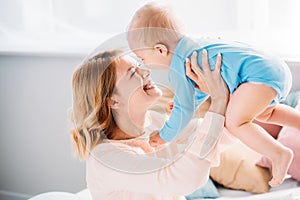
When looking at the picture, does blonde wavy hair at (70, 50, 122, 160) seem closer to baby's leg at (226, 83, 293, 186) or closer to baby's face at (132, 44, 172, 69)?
baby's face at (132, 44, 172, 69)

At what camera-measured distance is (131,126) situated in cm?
78

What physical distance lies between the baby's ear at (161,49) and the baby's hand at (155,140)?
14cm

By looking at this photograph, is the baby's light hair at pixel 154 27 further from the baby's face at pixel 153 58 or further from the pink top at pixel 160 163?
the pink top at pixel 160 163

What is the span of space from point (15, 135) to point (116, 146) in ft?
5.36

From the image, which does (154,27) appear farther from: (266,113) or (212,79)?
(266,113)

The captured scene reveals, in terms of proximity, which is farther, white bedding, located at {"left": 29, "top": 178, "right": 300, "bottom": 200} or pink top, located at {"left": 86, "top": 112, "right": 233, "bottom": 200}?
white bedding, located at {"left": 29, "top": 178, "right": 300, "bottom": 200}

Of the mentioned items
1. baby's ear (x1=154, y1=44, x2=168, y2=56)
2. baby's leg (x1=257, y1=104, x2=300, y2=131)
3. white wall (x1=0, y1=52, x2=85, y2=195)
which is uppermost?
baby's ear (x1=154, y1=44, x2=168, y2=56)

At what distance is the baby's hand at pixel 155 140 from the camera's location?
30.7 inches

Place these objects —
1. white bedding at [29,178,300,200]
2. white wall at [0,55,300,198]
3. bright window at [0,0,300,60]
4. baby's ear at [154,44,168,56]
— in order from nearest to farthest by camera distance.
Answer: baby's ear at [154,44,168,56], white bedding at [29,178,300,200], bright window at [0,0,300,60], white wall at [0,55,300,198]

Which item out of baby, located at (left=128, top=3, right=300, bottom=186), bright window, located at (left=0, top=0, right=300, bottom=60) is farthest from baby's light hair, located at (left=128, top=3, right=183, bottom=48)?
bright window, located at (left=0, top=0, right=300, bottom=60)

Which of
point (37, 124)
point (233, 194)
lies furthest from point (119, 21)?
point (233, 194)

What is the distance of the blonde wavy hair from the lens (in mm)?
731

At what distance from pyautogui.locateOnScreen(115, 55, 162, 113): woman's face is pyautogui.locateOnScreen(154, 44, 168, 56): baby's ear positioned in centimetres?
4

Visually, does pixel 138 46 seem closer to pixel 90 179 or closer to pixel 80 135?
pixel 80 135
